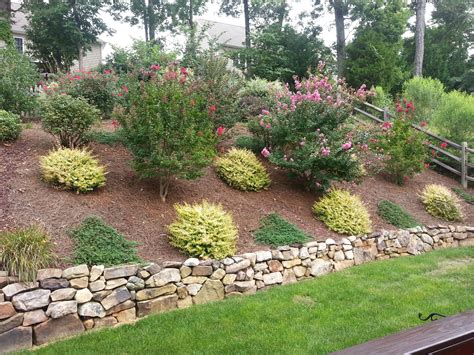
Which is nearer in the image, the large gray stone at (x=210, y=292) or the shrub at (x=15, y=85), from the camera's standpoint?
the large gray stone at (x=210, y=292)

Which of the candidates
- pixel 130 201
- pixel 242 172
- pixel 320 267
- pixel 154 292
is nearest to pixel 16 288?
pixel 154 292

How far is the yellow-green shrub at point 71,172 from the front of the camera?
223 inches

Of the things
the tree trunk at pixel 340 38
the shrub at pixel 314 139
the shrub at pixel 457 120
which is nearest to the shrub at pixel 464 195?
the shrub at pixel 457 120

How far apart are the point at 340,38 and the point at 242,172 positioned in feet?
42.6

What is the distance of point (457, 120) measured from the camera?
11594mm

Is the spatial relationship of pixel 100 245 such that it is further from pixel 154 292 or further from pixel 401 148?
pixel 401 148

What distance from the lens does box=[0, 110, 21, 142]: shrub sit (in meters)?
6.89

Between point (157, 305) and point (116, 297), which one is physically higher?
point (116, 297)

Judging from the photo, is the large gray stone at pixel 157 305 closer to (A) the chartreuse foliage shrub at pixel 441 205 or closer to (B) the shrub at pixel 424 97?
(A) the chartreuse foliage shrub at pixel 441 205

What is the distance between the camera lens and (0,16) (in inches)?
491

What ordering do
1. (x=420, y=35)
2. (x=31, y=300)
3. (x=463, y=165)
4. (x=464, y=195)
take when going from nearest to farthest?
(x=31, y=300)
(x=464, y=195)
(x=463, y=165)
(x=420, y=35)

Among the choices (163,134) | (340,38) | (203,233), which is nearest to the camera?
(203,233)

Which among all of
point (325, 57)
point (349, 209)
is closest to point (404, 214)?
point (349, 209)

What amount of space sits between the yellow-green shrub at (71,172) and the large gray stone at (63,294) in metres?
1.86
